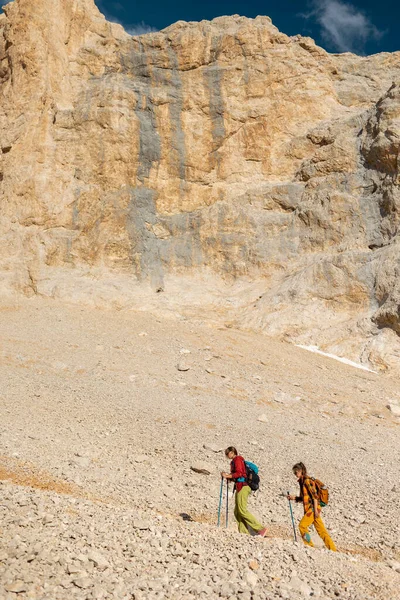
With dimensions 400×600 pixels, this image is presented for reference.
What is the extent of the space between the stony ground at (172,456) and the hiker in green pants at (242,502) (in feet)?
1.36

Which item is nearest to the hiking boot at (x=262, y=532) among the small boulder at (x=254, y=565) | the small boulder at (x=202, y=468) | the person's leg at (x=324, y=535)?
the person's leg at (x=324, y=535)

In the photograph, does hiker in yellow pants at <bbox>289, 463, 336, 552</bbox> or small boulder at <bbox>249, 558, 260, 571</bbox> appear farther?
hiker in yellow pants at <bbox>289, 463, 336, 552</bbox>

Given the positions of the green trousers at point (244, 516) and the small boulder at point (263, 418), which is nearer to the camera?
the green trousers at point (244, 516)

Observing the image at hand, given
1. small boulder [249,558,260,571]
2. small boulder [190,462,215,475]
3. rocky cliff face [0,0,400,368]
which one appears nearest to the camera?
small boulder [249,558,260,571]

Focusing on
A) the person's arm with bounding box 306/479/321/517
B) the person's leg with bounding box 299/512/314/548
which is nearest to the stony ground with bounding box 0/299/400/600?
the person's leg with bounding box 299/512/314/548

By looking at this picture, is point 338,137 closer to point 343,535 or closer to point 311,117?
point 311,117

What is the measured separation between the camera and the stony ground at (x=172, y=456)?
5.00 m

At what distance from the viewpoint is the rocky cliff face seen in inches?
941

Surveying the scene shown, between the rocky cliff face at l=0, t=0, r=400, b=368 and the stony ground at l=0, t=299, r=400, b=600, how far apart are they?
379 cm

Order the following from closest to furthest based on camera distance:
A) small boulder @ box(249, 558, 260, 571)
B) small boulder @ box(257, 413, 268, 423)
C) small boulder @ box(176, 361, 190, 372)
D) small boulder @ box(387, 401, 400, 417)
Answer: small boulder @ box(249, 558, 260, 571), small boulder @ box(257, 413, 268, 423), small boulder @ box(387, 401, 400, 417), small boulder @ box(176, 361, 190, 372)

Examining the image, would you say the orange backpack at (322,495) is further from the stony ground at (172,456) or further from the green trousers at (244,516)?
the green trousers at (244,516)

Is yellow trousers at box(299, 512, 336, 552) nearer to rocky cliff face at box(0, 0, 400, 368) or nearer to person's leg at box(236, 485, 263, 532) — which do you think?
person's leg at box(236, 485, 263, 532)

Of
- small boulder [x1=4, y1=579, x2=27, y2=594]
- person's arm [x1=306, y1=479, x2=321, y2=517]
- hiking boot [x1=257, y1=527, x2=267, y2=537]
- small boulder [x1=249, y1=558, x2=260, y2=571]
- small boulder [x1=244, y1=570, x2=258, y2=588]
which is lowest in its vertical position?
hiking boot [x1=257, y1=527, x2=267, y2=537]

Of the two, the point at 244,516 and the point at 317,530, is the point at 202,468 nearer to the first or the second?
the point at 244,516
